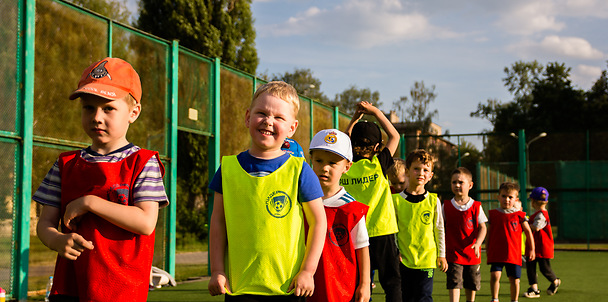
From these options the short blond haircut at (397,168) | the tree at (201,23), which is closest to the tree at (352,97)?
the tree at (201,23)

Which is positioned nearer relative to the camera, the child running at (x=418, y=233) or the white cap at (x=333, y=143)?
the white cap at (x=333, y=143)

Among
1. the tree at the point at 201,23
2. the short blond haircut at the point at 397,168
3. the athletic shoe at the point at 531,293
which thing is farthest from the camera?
the tree at the point at 201,23

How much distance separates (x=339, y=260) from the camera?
11.4 feet

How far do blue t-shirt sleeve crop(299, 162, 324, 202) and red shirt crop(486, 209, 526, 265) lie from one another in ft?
19.0

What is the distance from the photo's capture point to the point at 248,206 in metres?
2.79

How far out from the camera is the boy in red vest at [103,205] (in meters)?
2.41

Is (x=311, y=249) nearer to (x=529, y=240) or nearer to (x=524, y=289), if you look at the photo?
(x=529, y=240)

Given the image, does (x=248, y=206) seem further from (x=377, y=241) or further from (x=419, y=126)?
(x=419, y=126)

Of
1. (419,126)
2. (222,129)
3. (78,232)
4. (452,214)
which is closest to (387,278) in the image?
(452,214)

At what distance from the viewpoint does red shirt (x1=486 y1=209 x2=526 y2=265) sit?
8023 millimetres

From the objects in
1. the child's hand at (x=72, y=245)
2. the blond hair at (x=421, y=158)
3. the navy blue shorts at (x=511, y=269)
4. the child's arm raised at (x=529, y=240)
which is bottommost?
the navy blue shorts at (x=511, y=269)

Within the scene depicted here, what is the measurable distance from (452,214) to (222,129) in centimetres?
643

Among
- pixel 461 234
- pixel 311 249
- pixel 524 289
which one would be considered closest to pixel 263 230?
pixel 311 249

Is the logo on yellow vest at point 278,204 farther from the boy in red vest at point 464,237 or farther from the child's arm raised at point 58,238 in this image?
the boy in red vest at point 464,237
